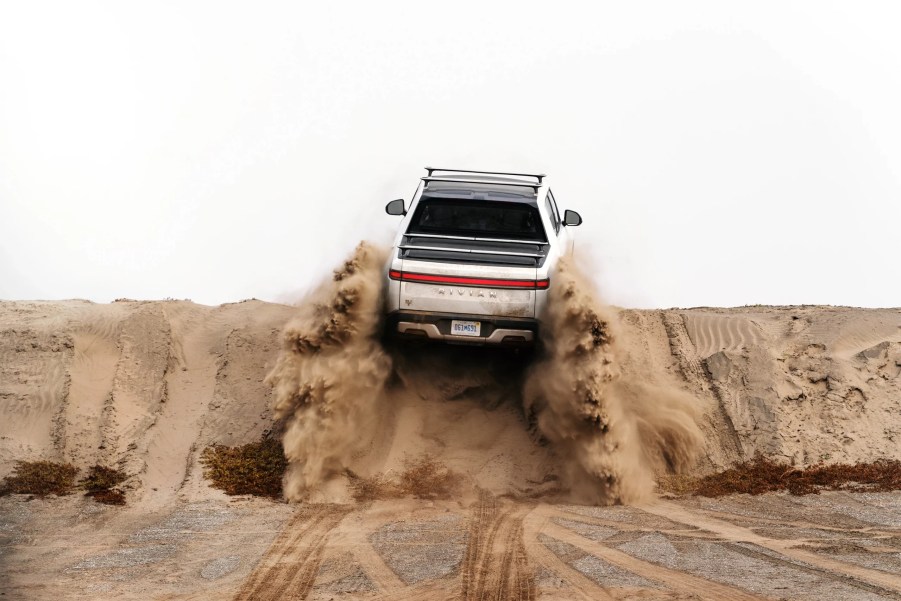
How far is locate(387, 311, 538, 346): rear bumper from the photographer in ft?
31.8

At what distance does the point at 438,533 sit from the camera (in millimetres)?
8422

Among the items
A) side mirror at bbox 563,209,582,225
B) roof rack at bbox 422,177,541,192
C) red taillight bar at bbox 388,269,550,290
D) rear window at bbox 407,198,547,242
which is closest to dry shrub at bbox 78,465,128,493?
red taillight bar at bbox 388,269,550,290

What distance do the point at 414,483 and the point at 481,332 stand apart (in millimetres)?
1597

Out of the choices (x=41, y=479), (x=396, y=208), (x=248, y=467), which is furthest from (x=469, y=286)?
(x=41, y=479)

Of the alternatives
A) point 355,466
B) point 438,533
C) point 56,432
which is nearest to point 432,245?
point 355,466

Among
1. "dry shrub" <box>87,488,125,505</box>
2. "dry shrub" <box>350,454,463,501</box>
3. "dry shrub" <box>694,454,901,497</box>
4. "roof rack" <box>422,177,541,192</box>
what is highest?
"roof rack" <box>422,177,541,192</box>

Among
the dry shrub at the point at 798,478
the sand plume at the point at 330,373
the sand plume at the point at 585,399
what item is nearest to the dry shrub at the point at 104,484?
the sand plume at the point at 330,373

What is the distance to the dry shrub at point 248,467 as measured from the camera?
1003 centimetres

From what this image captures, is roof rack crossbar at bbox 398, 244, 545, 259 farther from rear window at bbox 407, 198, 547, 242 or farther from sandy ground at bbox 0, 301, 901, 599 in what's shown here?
sandy ground at bbox 0, 301, 901, 599

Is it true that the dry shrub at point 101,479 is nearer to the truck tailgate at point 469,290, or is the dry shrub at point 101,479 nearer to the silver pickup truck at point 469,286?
the silver pickup truck at point 469,286

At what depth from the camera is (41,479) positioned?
10227 mm

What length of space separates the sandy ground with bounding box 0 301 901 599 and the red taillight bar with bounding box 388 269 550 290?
1657mm

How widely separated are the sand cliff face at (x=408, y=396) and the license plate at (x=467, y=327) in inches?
55.3

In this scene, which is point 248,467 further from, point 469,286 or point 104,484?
point 469,286
